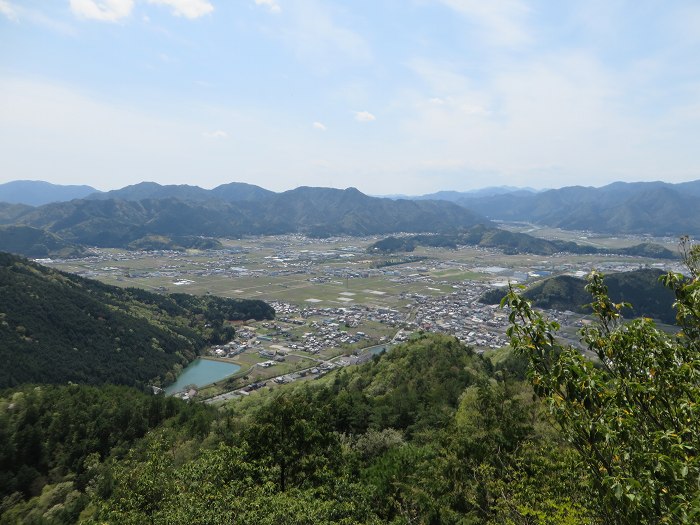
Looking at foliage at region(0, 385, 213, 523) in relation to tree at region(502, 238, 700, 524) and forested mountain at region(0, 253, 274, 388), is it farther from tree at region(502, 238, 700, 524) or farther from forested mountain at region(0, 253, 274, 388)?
tree at region(502, 238, 700, 524)

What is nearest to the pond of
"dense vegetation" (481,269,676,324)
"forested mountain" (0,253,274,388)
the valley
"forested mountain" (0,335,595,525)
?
the valley

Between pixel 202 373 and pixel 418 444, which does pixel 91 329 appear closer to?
pixel 202 373

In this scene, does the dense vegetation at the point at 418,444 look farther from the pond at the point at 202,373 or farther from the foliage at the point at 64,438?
the pond at the point at 202,373

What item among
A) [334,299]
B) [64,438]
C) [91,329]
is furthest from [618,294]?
[91,329]

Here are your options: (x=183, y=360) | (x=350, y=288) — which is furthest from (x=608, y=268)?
(x=183, y=360)

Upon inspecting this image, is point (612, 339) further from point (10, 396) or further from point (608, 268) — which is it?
point (608, 268)

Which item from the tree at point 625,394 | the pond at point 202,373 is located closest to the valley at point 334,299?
the pond at point 202,373
